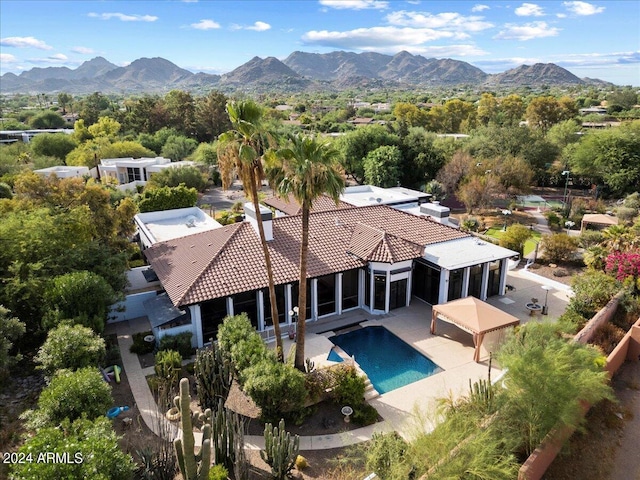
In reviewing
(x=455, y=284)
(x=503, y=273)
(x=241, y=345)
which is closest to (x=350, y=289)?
(x=455, y=284)

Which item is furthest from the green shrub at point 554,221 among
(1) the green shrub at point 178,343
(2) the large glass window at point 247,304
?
(1) the green shrub at point 178,343

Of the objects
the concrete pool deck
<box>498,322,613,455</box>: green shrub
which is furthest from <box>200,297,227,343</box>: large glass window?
<box>498,322,613,455</box>: green shrub

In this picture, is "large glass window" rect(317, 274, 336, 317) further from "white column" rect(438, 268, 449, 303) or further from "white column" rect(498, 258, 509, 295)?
"white column" rect(498, 258, 509, 295)

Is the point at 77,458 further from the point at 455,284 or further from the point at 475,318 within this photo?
the point at 455,284

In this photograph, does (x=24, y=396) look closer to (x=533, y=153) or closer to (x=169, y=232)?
(x=169, y=232)

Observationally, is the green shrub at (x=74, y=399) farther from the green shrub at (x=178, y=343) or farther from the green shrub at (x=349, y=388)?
the green shrub at (x=349, y=388)
